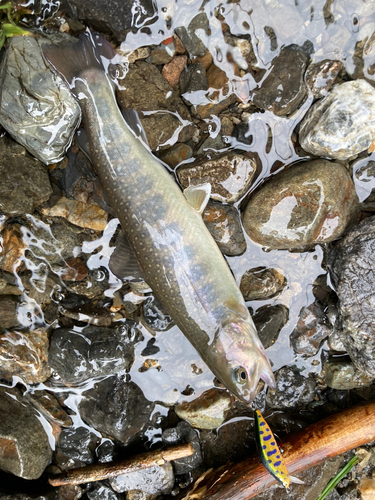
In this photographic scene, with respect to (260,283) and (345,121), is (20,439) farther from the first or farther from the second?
(345,121)

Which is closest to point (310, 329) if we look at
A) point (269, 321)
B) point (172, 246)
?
point (269, 321)

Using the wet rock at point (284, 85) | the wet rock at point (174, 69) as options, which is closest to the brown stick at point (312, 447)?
the wet rock at point (284, 85)

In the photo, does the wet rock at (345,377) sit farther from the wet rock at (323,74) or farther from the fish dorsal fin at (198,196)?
the wet rock at (323,74)

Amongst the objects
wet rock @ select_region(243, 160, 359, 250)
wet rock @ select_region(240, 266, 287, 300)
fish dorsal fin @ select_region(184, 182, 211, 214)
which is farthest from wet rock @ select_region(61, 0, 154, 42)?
wet rock @ select_region(240, 266, 287, 300)

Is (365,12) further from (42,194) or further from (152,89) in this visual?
(42,194)

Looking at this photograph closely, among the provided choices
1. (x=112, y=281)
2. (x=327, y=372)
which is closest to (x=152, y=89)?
(x=112, y=281)

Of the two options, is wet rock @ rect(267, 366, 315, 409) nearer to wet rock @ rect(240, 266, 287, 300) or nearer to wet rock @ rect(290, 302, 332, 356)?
wet rock @ rect(290, 302, 332, 356)
